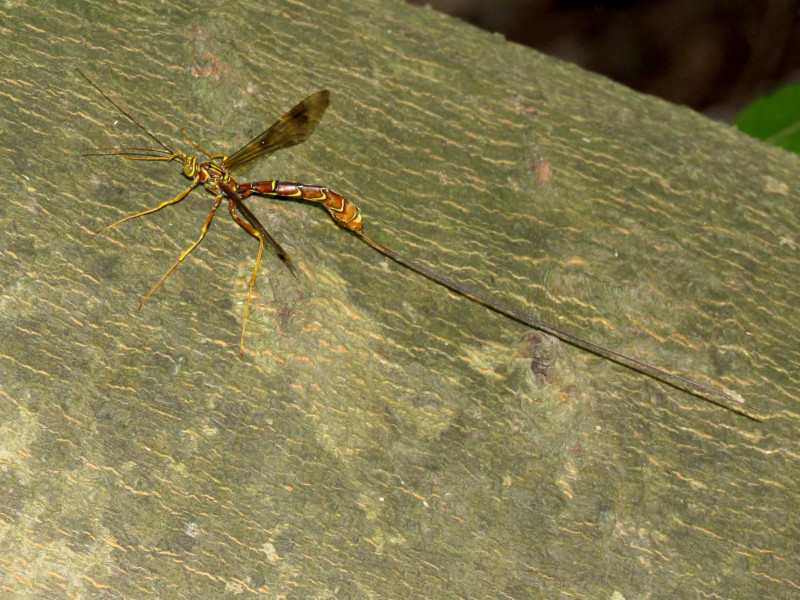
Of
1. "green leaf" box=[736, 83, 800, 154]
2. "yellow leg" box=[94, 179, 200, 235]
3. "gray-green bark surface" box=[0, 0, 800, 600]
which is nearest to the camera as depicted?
"gray-green bark surface" box=[0, 0, 800, 600]

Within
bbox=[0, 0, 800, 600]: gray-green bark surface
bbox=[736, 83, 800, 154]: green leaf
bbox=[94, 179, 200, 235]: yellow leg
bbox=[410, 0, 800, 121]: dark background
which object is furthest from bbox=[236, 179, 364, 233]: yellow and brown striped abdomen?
bbox=[410, 0, 800, 121]: dark background

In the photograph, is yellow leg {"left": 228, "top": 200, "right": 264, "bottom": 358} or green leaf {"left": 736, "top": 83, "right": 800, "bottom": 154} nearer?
yellow leg {"left": 228, "top": 200, "right": 264, "bottom": 358}

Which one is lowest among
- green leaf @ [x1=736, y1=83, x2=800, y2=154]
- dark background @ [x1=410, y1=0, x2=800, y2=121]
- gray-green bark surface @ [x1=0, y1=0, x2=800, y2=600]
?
gray-green bark surface @ [x1=0, y1=0, x2=800, y2=600]

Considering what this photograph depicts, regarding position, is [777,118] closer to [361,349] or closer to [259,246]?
[361,349]

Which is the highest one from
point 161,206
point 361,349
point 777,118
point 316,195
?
point 777,118

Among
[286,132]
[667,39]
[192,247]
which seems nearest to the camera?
[192,247]

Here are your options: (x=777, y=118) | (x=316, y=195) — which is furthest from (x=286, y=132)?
(x=777, y=118)

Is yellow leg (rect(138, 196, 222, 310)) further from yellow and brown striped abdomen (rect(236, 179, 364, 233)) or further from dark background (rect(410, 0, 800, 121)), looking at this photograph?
dark background (rect(410, 0, 800, 121))

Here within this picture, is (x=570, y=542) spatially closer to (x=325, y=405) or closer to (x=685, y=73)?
(x=325, y=405)

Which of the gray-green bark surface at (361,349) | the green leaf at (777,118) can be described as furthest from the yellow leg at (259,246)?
the green leaf at (777,118)
